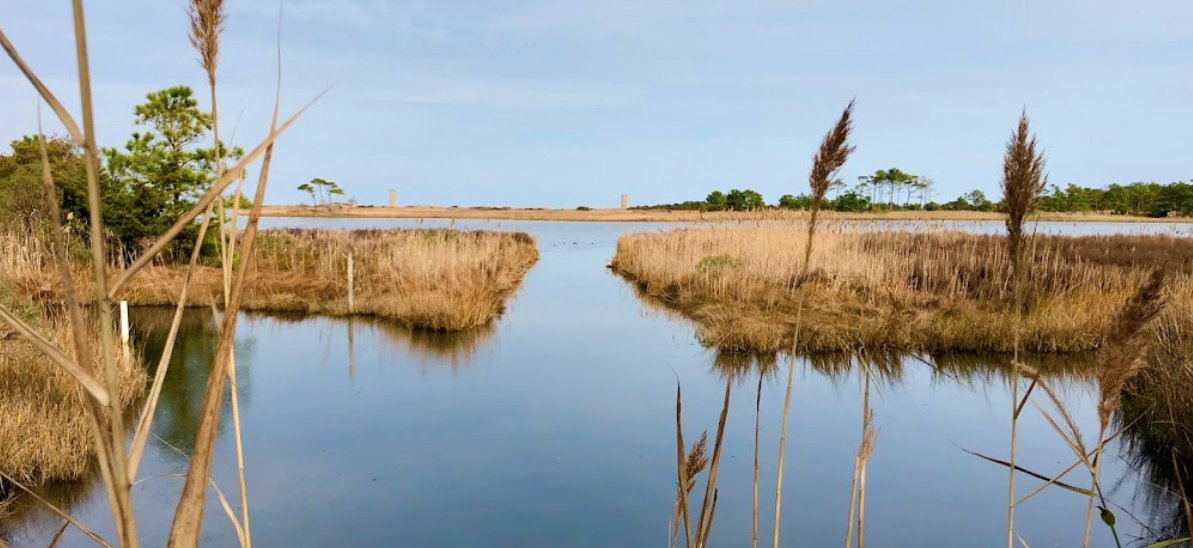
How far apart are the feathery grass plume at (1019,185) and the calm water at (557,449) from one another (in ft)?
8.41

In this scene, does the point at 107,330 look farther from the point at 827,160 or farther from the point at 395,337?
the point at 395,337

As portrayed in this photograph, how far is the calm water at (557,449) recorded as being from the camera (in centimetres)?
439

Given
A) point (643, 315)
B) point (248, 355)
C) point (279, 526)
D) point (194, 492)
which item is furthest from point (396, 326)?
point (194, 492)

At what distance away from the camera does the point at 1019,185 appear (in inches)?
62.7

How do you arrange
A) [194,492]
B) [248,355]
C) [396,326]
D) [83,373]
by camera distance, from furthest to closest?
[396,326]
[248,355]
[194,492]
[83,373]

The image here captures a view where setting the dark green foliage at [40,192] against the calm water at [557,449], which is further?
the dark green foliage at [40,192]

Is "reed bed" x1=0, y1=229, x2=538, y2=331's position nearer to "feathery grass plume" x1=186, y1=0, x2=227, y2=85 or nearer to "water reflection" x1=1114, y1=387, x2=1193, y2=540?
"water reflection" x1=1114, y1=387, x2=1193, y2=540

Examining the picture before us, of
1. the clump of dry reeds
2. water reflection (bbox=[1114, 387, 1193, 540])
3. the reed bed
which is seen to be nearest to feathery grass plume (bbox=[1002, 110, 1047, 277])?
water reflection (bbox=[1114, 387, 1193, 540])

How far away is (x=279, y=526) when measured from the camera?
4.30 m

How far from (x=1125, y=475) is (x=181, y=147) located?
15.4 metres

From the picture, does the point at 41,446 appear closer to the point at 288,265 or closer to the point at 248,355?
the point at 248,355

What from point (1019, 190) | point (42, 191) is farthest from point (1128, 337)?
point (42, 191)

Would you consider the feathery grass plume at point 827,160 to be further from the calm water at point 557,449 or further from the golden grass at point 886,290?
the golden grass at point 886,290

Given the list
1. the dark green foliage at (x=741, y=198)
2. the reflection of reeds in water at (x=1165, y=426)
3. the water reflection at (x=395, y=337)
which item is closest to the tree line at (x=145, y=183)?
the water reflection at (x=395, y=337)
